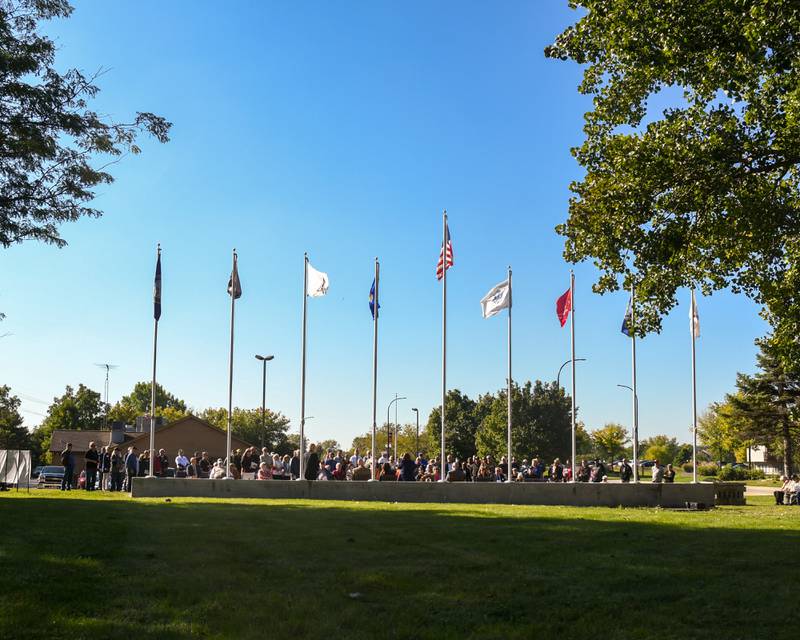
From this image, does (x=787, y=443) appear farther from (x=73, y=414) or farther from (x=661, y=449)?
(x=73, y=414)

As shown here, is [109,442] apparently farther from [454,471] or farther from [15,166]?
[15,166]

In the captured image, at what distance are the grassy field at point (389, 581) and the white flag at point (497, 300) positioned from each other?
1838cm

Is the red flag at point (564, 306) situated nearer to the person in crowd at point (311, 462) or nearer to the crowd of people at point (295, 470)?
the crowd of people at point (295, 470)

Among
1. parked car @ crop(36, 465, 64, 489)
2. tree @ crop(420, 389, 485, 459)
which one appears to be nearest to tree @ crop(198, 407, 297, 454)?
tree @ crop(420, 389, 485, 459)

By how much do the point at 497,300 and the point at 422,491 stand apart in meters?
7.99

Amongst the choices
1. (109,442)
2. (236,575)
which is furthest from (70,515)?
(109,442)

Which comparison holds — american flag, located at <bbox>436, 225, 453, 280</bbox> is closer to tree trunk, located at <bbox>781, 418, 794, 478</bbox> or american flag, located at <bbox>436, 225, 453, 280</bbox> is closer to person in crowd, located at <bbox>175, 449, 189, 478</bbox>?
person in crowd, located at <bbox>175, 449, 189, 478</bbox>

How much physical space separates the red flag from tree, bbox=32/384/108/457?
298 feet

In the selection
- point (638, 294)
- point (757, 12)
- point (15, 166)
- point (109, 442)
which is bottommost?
point (109, 442)

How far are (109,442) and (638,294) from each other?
71651mm

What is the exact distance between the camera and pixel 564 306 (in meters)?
32.7

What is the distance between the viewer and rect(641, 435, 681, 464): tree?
4333 inches

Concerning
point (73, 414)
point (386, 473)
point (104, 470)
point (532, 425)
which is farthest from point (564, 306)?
point (73, 414)

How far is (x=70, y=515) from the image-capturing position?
15.0 meters
